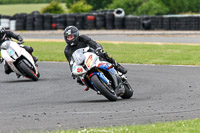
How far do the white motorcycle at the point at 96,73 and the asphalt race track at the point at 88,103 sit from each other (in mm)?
257

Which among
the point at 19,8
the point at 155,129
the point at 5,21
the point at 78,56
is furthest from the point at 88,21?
the point at 19,8

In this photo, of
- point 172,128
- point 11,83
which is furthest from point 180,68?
point 172,128

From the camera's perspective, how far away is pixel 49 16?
125ft

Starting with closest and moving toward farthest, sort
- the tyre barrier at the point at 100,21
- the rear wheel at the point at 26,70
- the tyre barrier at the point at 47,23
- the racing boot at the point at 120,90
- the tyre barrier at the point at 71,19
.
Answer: the racing boot at the point at 120,90 < the rear wheel at the point at 26,70 < the tyre barrier at the point at 100,21 < the tyre barrier at the point at 71,19 < the tyre barrier at the point at 47,23

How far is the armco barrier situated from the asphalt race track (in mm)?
21293

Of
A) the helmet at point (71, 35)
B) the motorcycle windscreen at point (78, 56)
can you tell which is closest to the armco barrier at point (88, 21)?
the helmet at point (71, 35)

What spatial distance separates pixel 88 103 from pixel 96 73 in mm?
556

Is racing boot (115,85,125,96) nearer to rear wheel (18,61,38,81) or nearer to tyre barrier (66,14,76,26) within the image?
rear wheel (18,61,38,81)

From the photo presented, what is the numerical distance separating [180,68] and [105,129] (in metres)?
9.30

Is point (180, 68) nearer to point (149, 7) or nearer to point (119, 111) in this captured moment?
point (119, 111)

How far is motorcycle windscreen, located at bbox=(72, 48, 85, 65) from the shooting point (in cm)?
909

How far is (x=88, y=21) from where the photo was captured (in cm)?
3812

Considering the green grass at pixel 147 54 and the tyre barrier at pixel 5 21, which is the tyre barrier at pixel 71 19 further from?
the green grass at pixel 147 54

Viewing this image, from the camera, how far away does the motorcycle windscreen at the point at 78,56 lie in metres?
9.09
